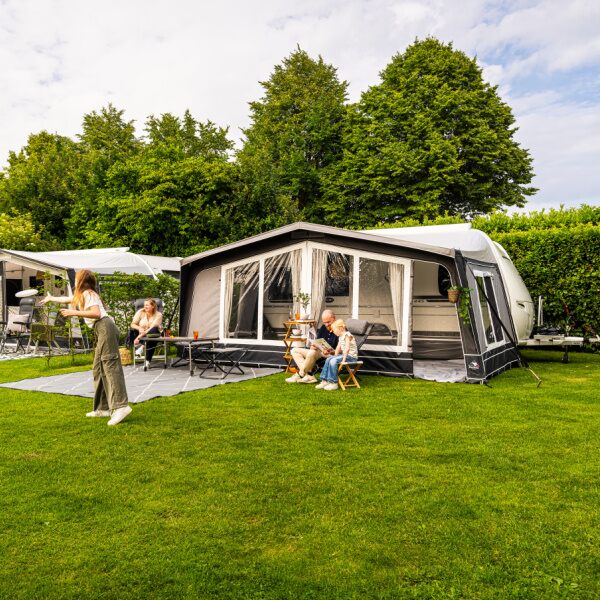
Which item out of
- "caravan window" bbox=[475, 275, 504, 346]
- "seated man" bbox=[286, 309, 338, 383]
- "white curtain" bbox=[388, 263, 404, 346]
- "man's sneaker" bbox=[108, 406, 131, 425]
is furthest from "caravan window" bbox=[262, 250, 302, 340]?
"man's sneaker" bbox=[108, 406, 131, 425]

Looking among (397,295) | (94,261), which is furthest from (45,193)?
(397,295)

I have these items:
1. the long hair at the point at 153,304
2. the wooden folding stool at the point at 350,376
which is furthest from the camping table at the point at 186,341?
the wooden folding stool at the point at 350,376

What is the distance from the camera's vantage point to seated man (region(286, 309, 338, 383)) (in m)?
7.66

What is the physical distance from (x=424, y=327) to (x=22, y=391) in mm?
6103

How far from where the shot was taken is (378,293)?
855 centimetres

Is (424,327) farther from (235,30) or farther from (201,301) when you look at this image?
(235,30)

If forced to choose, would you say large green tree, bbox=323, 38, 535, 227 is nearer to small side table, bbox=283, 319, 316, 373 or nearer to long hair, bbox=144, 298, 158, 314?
small side table, bbox=283, 319, 316, 373

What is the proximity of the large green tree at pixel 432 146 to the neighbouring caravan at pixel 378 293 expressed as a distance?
28.7 feet

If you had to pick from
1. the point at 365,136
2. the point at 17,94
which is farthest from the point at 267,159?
the point at 17,94

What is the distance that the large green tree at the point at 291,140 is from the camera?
1886 cm

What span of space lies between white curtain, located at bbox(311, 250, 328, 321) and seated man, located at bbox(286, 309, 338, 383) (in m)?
0.82

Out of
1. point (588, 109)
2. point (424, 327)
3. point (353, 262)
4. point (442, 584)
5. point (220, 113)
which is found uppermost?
point (220, 113)

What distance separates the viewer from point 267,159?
64.5 ft

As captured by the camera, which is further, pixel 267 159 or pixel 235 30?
pixel 267 159
